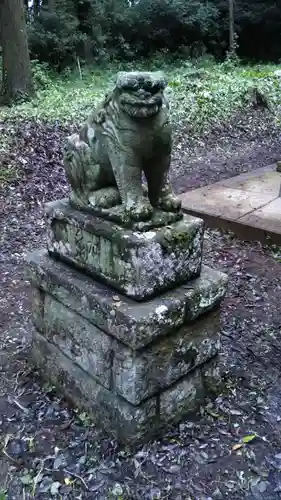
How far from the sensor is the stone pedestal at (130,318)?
1994 millimetres

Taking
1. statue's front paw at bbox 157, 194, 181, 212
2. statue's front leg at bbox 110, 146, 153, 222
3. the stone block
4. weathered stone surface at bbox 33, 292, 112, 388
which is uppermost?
statue's front leg at bbox 110, 146, 153, 222

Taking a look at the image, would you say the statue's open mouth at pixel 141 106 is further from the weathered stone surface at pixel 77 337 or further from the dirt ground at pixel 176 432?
the dirt ground at pixel 176 432

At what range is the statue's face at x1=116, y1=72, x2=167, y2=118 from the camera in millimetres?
1828

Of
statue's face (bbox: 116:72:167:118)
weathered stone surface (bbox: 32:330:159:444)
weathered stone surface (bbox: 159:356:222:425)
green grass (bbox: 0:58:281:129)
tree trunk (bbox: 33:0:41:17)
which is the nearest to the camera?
statue's face (bbox: 116:72:167:118)

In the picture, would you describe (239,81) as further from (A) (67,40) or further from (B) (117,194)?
(B) (117,194)

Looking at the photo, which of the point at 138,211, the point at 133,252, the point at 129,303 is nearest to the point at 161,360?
the point at 129,303

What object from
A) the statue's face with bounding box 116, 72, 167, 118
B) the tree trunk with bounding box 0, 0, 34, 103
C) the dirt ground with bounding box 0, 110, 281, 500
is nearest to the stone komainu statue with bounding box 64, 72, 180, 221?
the statue's face with bounding box 116, 72, 167, 118

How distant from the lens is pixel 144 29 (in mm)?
16516

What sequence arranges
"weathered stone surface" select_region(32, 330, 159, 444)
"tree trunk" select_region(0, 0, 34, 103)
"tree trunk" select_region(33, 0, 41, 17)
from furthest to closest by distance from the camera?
"tree trunk" select_region(33, 0, 41, 17)
"tree trunk" select_region(0, 0, 34, 103)
"weathered stone surface" select_region(32, 330, 159, 444)

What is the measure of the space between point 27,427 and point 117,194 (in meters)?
1.18

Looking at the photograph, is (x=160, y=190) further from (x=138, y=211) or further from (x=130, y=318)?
(x=130, y=318)

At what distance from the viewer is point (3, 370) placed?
2.71 m

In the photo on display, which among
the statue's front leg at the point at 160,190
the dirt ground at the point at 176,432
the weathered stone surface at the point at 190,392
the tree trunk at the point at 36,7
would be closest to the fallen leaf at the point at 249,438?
the dirt ground at the point at 176,432

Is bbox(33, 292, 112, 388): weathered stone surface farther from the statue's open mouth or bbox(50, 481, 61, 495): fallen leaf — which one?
the statue's open mouth
